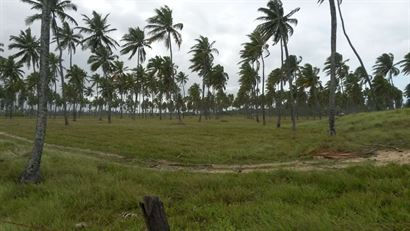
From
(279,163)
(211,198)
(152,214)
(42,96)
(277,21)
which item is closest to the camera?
(152,214)

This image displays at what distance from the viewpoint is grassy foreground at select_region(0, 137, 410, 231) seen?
A: 19.3 ft

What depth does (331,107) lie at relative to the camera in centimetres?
2456

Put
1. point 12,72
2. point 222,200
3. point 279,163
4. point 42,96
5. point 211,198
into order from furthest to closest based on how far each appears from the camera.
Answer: point 12,72 → point 279,163 → point 42,96 → point 211,198 → point 222,200

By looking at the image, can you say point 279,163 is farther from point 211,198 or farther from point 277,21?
point 277,21

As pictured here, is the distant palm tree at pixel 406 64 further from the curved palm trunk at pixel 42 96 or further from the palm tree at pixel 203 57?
the curved palm trunk at pixel 42 96

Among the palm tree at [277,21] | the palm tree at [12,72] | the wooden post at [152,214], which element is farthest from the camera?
the palm tree at [12,72]

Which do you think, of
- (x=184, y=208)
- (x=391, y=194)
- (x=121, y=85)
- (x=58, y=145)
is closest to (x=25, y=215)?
(x=184, y=208)

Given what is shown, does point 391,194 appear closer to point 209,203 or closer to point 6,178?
point 209,203

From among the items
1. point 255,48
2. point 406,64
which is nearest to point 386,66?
point 406,64

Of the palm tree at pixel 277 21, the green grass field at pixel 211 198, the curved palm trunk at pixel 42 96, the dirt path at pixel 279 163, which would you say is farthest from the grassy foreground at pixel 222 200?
the palm tree at pixel 277 21

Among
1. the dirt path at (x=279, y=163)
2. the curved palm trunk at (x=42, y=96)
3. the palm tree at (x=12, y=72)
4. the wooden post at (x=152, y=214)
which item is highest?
the palm tree at (x=12, y=72)

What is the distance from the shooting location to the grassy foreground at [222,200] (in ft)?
19.3

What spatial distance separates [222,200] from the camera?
808 centimetres

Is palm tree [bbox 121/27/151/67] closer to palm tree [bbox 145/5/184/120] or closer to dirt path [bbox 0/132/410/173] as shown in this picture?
palm tree [bbox 145/5/184/120]
